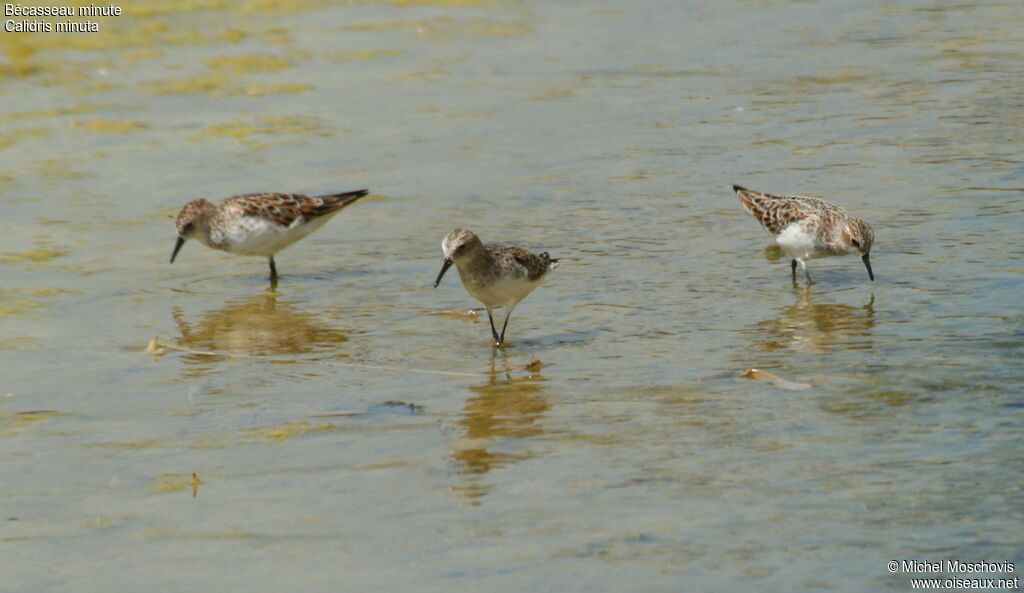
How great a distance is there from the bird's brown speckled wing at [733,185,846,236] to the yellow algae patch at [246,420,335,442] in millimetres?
5115

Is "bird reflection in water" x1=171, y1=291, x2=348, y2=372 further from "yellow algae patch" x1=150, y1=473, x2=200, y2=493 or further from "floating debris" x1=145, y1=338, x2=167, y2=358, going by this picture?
"yellow algae patch" x1=150, y1=473, x2=200, y2=493

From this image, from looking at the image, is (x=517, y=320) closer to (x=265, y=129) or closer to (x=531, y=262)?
(x=531, y=262)

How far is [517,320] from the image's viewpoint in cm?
1196

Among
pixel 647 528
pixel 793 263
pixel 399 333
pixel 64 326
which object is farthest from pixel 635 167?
pixel 647 528

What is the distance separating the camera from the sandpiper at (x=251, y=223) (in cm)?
1346

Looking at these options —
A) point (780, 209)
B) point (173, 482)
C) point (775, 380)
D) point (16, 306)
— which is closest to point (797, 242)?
point (780, 209)

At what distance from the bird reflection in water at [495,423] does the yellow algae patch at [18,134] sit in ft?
31.5

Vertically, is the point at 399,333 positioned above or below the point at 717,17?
below

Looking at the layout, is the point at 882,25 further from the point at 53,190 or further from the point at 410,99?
the point at 53,190

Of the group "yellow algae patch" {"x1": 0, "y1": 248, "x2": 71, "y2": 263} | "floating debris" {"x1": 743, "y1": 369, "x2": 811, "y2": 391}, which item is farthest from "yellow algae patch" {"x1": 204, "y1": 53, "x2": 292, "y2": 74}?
"floating debris" {"x1": 743, "y1": 369, "x2": 811, "y2": 391}

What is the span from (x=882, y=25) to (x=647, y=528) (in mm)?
17640

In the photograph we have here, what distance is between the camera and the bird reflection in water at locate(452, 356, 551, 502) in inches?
335

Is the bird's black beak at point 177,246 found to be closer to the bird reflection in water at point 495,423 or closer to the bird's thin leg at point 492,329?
the bird's thin leg at point 492,329

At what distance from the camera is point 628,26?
24.0 meters
